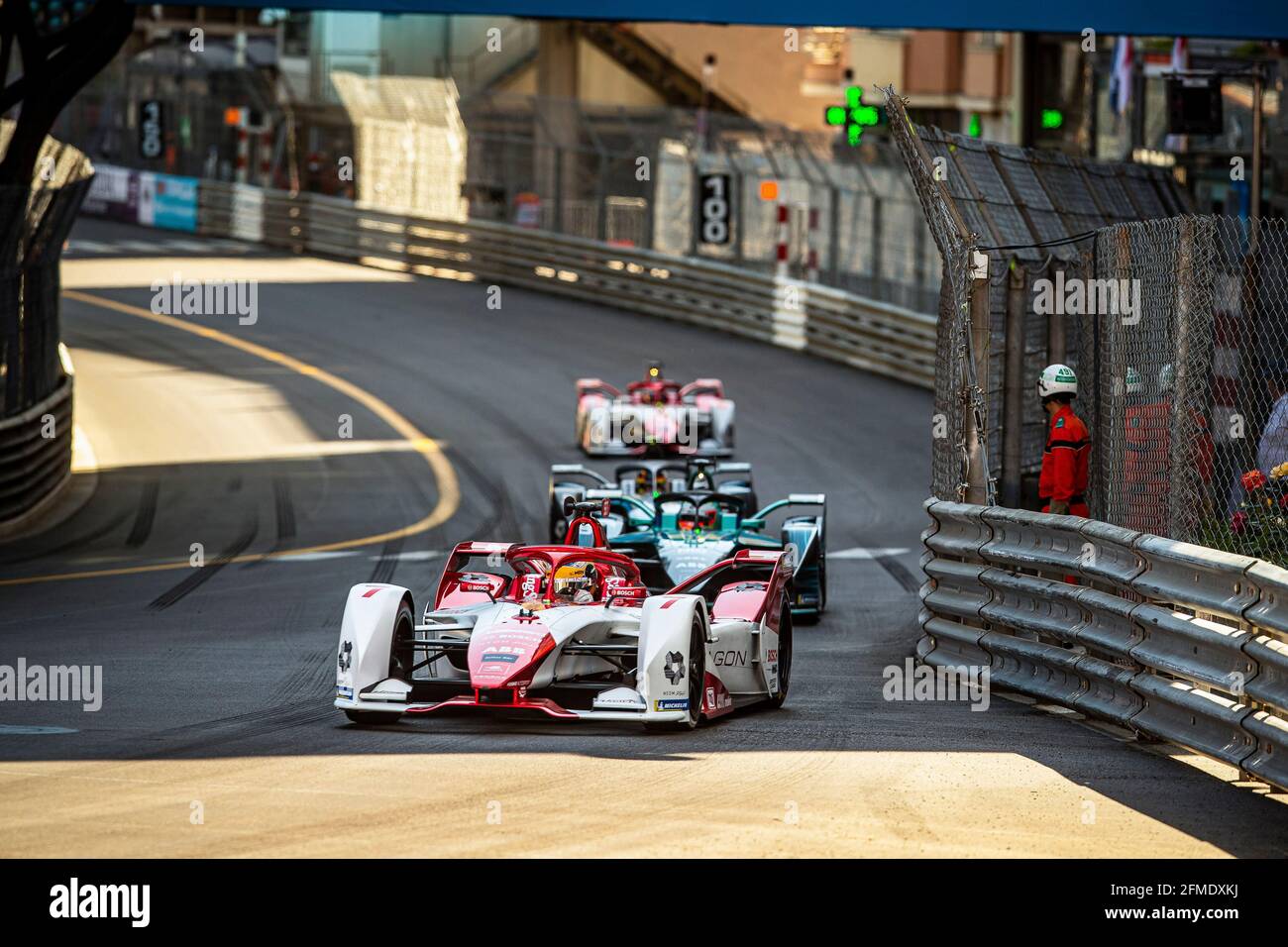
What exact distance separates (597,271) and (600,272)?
2.5 inches

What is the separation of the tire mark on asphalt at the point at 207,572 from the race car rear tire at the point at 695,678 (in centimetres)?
597

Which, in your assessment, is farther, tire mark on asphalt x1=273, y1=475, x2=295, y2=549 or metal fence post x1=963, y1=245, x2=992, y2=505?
tire mark on asphalt x1=273, y1=475, x2=295, y2=549

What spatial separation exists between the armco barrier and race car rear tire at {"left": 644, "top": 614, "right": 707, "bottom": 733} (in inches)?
728

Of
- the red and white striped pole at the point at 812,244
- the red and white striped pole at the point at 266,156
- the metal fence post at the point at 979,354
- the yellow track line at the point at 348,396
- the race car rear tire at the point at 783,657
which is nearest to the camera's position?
the race car rear tire at the point at 783,657

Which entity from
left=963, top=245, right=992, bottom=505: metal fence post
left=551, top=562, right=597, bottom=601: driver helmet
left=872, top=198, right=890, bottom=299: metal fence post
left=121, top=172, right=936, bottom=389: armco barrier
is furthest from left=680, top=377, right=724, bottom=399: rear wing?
left=551, top=562, right=597, bottom=601: driver helmet

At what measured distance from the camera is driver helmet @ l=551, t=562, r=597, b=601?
1134cm

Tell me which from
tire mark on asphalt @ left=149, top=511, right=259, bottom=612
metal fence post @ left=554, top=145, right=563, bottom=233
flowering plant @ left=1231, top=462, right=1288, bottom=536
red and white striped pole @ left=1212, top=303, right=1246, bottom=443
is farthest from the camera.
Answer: metal fence post @ left=554, top=145, right=563, bottom=233

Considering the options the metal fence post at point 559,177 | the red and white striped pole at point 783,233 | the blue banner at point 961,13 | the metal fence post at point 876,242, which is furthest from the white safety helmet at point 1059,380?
the metal fence post at point 559,177

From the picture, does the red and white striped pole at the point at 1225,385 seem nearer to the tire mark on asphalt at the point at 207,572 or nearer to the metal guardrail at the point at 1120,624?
the metal guardrail at the point at 1120,624

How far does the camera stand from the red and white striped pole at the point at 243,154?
44.1m

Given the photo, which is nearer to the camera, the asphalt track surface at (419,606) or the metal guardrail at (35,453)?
the asphalt track surface at (419,606)

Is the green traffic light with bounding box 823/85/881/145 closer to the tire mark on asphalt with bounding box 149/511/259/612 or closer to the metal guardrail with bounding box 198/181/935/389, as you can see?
the metal guardrail with bounding box 198/181/935/389

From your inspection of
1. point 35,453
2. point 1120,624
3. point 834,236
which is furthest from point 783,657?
point 834,236
